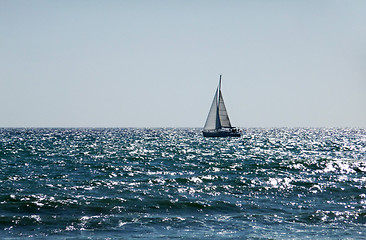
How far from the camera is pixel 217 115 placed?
11200cm

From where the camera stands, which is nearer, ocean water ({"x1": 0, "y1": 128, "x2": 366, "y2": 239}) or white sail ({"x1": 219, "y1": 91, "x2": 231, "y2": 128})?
ocean water ({"x1": 0, "y1": 128, "x2": 366, "y2": 239})

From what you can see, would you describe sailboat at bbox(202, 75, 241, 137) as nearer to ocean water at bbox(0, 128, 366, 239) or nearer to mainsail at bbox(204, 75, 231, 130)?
mainsail at bbox(204, 75, 231, 130)

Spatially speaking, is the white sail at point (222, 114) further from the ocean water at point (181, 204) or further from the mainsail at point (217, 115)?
the ocean water at point (181, 204)

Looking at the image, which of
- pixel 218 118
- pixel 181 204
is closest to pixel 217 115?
pixel 218 118

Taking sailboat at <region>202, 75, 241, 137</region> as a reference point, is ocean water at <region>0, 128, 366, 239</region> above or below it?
below

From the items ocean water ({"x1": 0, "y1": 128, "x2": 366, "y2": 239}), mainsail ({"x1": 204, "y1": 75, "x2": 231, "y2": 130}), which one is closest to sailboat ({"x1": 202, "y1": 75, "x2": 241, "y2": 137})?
mainsail ({"x1": 204, "y1": 75, "x2": 231, "y2": 130})

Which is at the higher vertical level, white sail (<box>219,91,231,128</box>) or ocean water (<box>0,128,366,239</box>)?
white sail (<box>219,91,231,128</box>)

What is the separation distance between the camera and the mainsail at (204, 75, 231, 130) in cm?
11150

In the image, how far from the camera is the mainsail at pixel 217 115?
112m

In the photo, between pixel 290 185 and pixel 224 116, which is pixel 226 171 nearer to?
pixel 290 185

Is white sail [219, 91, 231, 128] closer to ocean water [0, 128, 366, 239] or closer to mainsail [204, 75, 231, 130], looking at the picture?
mainsail [204, 75, 231, 130]

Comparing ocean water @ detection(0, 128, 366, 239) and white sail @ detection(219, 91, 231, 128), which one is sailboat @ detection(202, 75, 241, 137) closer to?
white sail @ detection(219, 91, 231, 128)

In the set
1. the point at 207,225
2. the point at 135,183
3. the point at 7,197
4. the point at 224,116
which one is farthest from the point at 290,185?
the point at 224,116

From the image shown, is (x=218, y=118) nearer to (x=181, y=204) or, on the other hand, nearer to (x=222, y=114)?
(x=222, y=114)
